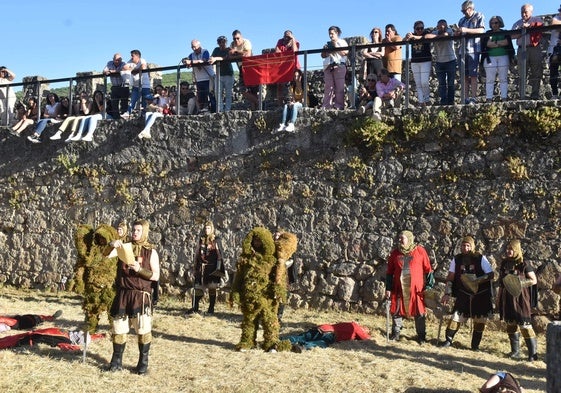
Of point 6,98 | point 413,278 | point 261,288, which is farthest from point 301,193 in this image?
point 6,98

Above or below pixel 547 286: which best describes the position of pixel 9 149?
above

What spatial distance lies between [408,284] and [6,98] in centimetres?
880

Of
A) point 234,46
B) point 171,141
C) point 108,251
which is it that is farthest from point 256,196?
point 108,251

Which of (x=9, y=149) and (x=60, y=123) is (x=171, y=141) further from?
(x=9, y=149)

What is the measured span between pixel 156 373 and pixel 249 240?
5.87 feet

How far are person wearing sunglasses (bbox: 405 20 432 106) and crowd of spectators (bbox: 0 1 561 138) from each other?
0.6 inches

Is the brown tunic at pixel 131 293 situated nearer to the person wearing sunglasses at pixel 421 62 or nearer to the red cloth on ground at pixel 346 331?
the red cloth on ground at pixel 346 331

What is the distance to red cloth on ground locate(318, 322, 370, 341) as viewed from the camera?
28.4ft

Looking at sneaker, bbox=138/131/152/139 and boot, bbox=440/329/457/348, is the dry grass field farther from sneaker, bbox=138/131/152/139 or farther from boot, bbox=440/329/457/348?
sneaker, bbox=138/131/152/139

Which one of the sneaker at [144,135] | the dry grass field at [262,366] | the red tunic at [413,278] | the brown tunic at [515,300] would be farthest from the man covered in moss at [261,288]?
the sneaker at [144,135]

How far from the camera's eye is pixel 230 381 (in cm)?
689

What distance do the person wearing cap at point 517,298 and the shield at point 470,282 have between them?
273mm

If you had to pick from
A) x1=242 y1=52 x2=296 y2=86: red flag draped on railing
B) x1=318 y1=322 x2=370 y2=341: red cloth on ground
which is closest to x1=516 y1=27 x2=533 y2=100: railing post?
x1=242 y1=52 x2=296 y2=86: red flag draped on railing

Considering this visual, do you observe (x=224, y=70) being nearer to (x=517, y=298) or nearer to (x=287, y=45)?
(x=287, y=45)
